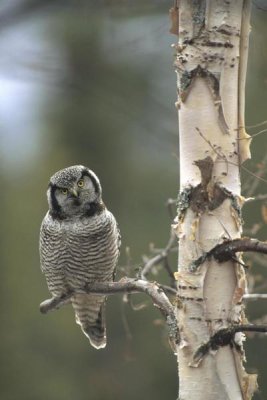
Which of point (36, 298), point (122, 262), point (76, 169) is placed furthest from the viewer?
point (36, 298)

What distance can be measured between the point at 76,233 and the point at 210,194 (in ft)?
5.64

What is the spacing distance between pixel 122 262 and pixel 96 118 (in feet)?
8.25

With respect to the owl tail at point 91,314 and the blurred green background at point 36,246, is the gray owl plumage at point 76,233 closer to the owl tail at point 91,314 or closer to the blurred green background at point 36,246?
the owl tail at point 91,314

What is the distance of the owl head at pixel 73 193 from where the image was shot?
4582 millimetres

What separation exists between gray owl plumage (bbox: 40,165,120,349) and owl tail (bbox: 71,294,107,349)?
1.02 feet

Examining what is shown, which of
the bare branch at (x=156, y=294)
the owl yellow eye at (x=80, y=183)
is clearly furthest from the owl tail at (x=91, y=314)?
the bare branch at (x=156, y=294)

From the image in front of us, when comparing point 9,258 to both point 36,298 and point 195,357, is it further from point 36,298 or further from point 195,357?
point 195,357

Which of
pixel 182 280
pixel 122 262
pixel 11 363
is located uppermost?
pixel 182 280

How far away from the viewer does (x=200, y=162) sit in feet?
9.77

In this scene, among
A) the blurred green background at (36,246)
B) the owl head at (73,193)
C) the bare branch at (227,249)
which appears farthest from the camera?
the blurred green background at (36,246)

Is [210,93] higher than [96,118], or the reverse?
[210,93]

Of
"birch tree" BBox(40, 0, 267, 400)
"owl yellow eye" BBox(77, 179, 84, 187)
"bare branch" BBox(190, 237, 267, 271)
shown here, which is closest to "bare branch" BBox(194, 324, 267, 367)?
"birch tree" BBox(40, 0, 267, 400)

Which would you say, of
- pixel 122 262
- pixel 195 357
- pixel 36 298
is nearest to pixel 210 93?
pixel 195 357

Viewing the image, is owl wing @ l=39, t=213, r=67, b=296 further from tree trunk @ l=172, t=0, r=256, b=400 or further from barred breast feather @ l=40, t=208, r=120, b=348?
tree trunk @ l=172, t=0, r=256, b=400
